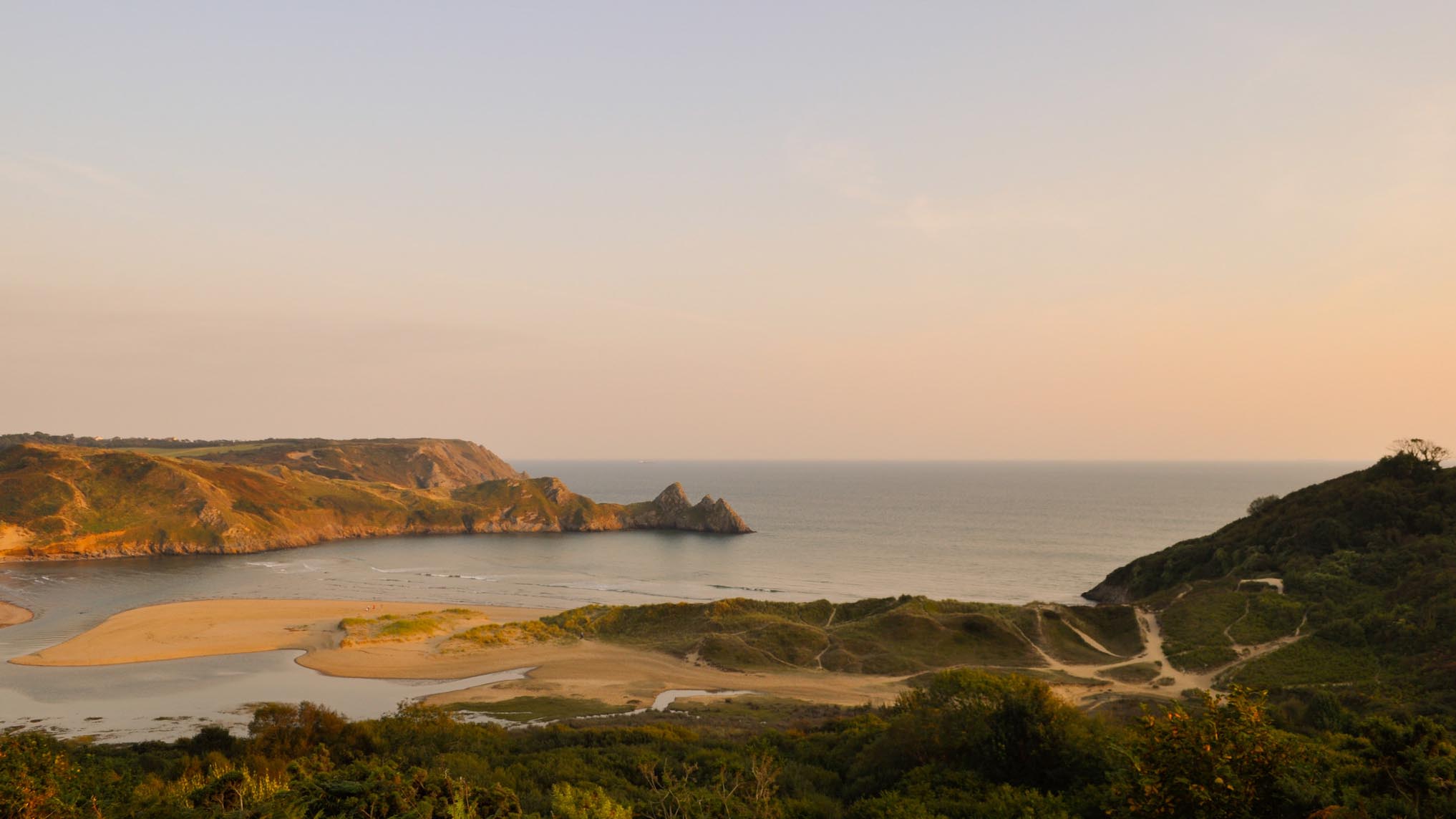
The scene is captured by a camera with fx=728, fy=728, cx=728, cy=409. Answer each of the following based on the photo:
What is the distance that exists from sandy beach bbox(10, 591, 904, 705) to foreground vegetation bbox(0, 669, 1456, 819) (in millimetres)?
9788

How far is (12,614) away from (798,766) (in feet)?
275

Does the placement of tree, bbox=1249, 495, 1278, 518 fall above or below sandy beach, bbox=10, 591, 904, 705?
above

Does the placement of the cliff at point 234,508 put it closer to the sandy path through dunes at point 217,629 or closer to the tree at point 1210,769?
the sandy path through dunes at point 217,629

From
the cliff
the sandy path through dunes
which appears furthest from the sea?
the cliff

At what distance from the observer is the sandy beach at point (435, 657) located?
48.9 meters

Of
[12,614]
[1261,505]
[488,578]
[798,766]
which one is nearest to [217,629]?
[12,614]

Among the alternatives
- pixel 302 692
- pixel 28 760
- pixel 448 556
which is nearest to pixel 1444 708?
pixel 28 760

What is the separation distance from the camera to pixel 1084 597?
8050 centimetres

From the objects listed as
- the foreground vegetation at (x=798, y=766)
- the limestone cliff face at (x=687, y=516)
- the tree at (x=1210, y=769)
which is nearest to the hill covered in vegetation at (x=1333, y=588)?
the foreground vegetation at (x=798, y=766)

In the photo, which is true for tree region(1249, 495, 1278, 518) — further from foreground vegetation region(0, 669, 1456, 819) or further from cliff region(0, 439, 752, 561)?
cliff region(0, 439, 752, 561)

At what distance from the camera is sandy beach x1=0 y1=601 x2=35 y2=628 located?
67250 mm

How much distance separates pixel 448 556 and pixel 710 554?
41.9m

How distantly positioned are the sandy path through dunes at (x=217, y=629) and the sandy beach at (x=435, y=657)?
0.42 feet

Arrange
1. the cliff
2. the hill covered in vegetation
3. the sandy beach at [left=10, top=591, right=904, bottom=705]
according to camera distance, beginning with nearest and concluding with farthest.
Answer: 1. the hill covered in vegetation
2. the sandy beach at [left=10, top=591, right=904, bottom=705]
3. the cliff
